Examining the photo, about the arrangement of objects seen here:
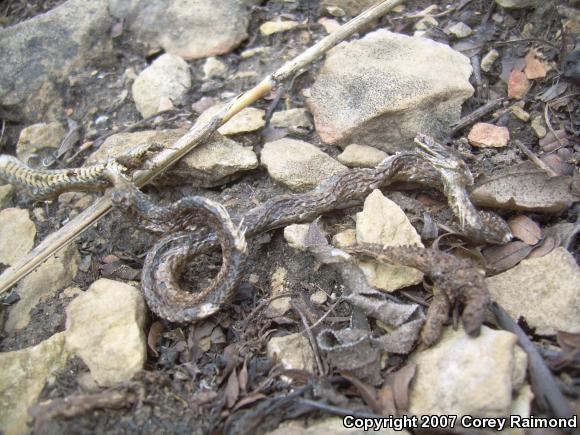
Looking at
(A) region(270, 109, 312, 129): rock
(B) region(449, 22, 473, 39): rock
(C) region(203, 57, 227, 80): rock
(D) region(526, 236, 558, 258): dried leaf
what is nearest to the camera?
(D) region(526, 236, 558, 258): dried leaf

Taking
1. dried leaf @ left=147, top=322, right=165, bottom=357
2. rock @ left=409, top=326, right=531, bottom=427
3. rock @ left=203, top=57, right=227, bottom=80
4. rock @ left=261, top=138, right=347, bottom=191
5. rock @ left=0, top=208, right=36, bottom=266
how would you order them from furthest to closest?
rock @ left=203, top=57, right=227, bottom=80, rock @ left=0, top=208, right=36, bottom=266, rock @ left=261, top=138, right=347, bottom=191, dried leaf @ left=147, top=322, right=165, bottom=357, rock @ left=409, top=326, right=531, bottom=427

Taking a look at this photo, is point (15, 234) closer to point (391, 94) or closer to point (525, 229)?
point (391, 94)

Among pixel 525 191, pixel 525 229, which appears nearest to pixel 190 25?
pixel 525 191

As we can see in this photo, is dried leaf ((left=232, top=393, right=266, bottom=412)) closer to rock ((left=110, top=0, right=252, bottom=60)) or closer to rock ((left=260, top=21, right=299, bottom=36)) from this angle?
rock ((left=110, top=0, right=252, bottom=60))

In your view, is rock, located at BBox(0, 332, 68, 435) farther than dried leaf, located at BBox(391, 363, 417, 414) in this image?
Yes

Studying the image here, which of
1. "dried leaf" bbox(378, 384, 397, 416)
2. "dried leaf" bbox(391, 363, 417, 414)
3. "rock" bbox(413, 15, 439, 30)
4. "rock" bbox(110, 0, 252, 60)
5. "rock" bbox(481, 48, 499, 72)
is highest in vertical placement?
"rock" bbox(110, 0, 252, 60)

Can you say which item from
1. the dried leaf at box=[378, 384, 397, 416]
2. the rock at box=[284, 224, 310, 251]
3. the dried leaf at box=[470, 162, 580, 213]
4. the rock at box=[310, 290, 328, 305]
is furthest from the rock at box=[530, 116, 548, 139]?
the dried leaf at box=[378, 384, 397, 416]

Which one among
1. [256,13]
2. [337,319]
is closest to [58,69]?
[256,13]

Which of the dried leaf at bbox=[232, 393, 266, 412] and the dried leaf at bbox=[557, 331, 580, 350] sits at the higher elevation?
the dried leaf at bbox=[232, 393, 266, 412]
